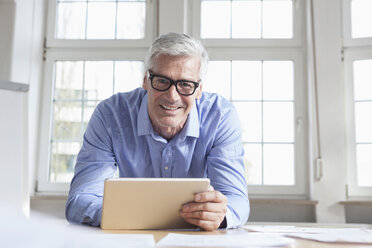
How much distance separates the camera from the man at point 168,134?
5.26ft

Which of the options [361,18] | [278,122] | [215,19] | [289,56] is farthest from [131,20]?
[361,18]

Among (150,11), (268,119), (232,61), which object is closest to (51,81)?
(150,11)

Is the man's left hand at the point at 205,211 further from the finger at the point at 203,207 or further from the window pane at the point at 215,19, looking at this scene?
the window pane at the point at 215,19

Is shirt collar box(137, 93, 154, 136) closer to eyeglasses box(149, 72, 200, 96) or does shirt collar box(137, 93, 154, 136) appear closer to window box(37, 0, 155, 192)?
eyeglasses box(149, 72, 200, 96)

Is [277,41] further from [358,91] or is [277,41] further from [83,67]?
[83,67]

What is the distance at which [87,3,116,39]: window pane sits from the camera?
10.0 feet

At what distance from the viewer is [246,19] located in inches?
118

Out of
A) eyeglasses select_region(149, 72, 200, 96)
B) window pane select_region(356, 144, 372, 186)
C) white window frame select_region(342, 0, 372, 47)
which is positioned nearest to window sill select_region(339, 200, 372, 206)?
window pane select_region(356, 144, 372, 186)

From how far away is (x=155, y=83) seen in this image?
1.66m

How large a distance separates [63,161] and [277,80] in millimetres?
1652

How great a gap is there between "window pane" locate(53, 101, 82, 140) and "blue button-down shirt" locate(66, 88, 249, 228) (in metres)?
1.22

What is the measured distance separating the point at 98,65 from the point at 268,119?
4.27 ft

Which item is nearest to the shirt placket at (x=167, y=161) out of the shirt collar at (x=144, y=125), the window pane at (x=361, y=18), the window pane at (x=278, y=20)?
the shirt collar at (x=144, y=125)

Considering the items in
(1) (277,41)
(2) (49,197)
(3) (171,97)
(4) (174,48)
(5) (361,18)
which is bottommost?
(2) (49,197)
